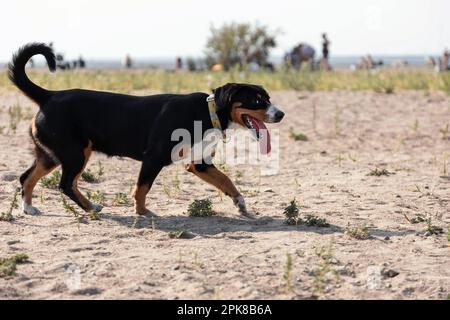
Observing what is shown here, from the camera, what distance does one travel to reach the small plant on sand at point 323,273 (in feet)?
15.5

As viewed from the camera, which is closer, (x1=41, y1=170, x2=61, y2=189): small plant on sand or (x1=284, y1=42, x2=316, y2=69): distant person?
(x1=41, y1=170, x2=61, y2=189): small plant on sand

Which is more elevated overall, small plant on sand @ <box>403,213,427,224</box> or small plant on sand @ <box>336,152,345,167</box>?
small plant on sand @ <box>336,152,345,167</box>

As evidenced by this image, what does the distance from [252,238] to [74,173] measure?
182 cm

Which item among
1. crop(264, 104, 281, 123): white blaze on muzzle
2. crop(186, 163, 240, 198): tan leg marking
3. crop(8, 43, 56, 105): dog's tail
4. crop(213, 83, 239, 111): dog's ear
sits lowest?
crop(186, 163, 240, 198): tan leg marking

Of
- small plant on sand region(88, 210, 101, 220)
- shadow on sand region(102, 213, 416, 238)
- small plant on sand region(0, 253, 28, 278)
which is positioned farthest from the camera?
small plant on sand region(88, 210, 101, 220)

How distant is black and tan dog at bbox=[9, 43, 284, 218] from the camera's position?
6.88 meters

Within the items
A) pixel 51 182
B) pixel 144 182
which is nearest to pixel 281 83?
pixel 51 182

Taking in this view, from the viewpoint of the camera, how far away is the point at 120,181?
343 inches

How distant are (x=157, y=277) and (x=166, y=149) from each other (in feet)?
6.86

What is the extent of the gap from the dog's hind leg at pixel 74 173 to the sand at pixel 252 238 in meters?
0.20

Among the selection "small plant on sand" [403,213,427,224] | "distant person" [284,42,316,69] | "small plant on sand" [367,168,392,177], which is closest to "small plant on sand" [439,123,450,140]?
"small plant on sand" [367,168,392,177]

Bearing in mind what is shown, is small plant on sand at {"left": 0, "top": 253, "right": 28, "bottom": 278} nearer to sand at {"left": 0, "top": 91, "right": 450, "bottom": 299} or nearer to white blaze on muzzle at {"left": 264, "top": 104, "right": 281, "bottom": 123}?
sand at {"left": 0, "top": 91, "right": 450, "bottom": 299}

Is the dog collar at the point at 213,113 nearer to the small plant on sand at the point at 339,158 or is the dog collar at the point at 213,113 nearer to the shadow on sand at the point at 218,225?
the shadow on sand at the point at 218,225

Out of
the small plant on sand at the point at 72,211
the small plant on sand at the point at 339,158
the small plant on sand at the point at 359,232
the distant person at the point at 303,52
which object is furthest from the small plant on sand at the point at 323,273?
the distant person at the point at 303,52
